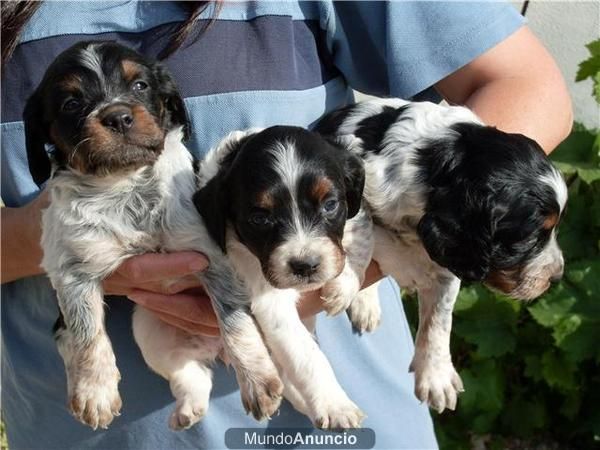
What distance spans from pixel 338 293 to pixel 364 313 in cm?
43

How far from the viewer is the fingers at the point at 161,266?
9.37 feet

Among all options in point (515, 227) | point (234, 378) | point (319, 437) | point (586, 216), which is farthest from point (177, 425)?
point (586, 216)

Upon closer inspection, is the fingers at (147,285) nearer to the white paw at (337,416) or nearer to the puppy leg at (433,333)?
the white paw at (337,416)

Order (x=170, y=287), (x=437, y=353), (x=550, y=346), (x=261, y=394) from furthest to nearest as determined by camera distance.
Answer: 1. (x=550, y=346)
2. (x=437, y=353)
3. (x=170, y=287)
4. (x=261, y=394)

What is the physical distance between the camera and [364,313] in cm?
334

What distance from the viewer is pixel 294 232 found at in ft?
9.16

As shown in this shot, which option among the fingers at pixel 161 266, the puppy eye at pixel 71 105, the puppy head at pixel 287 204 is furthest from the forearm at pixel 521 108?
the puppy eye at pixel 71 105

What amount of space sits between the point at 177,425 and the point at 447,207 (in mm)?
1145

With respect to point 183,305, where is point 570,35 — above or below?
below

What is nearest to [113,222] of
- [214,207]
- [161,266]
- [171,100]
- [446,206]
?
[161,266]

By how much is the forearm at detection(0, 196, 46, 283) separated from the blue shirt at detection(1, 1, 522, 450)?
4.5 inches

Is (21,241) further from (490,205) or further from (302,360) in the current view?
(490,205)

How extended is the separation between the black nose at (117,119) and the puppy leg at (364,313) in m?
1.08

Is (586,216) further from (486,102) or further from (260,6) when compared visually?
(260,6)
